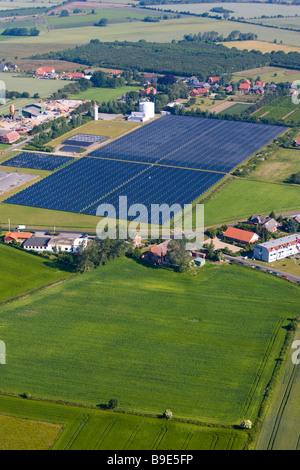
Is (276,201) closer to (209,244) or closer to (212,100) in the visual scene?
(209,244)

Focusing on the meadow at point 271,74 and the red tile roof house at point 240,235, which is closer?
the red tile roof house at point 240,235

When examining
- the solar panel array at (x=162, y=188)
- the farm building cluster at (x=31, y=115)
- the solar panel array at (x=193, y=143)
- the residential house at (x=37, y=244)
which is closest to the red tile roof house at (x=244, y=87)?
the solar panel array at (x=193, y=143)

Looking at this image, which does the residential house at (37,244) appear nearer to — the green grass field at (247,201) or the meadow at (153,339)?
the meadow at (153,339)

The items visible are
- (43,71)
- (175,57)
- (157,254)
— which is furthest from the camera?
(175,57)

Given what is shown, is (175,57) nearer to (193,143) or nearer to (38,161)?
(193,143)

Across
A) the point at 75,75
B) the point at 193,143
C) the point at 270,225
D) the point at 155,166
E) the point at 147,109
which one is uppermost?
the point at 75,75

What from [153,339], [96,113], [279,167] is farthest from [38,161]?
[153,339]

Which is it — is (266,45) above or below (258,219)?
above
